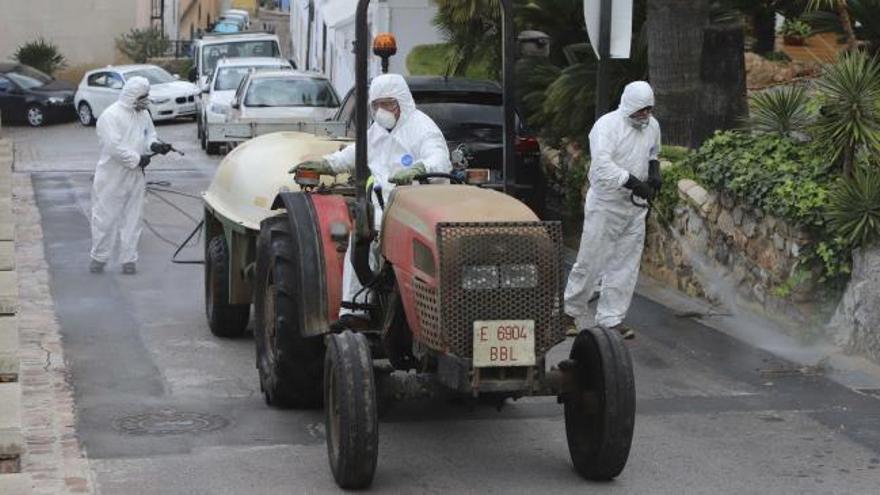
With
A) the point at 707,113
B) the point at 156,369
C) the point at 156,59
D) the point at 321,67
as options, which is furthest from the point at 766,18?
the point at 156,59

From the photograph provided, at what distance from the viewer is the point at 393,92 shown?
927 centimetres

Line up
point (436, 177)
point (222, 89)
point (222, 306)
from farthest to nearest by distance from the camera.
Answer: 1. point (222, 89)
2. point (222, 306)
3. point (436, 177)

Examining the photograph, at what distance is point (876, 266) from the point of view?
438 inches

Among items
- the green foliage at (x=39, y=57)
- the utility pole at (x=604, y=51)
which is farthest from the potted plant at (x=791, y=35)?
the green foliage at (x=39, y=57)

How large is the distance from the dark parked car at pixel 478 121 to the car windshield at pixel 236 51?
22916mm

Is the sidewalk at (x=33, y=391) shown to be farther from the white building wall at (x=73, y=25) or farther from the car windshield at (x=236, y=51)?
the white building wall at (x=73, y=25)

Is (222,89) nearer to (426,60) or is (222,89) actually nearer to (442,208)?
(426,60)

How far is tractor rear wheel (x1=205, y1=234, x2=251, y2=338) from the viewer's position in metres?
12.0

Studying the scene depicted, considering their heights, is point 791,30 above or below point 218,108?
above

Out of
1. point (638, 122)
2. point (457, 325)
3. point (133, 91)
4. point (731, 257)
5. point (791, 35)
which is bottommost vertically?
point (731, 257)

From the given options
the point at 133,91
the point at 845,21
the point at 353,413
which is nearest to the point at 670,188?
the point at 845,21

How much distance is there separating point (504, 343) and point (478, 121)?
9.05m

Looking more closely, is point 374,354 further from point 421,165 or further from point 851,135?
point 851,135

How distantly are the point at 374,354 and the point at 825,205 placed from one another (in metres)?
4.16
